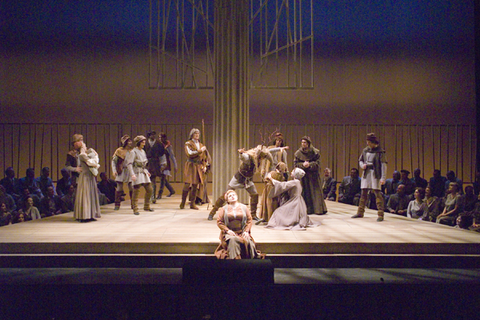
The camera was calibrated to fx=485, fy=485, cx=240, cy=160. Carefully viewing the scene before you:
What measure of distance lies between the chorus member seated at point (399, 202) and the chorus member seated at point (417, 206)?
258 millimetres

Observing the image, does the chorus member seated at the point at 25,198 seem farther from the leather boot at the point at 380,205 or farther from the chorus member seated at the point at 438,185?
the chorus member seated at the point at 438,185

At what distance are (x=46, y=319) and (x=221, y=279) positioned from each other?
1493mm

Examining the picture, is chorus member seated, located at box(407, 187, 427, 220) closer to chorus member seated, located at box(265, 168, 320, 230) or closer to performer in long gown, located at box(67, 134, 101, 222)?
chorus member seated, located at box(265, 168, 320, 230)

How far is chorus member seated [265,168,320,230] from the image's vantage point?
640 cm

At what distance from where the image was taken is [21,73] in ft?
39.5

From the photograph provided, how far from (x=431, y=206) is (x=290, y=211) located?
8.84 feet

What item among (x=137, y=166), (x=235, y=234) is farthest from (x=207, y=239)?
(x=137, y=166)

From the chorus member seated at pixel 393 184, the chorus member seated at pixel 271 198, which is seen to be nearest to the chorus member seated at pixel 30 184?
the chorus member seated at pixel 271 198

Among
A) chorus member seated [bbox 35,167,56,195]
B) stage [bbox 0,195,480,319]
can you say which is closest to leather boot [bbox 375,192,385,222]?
stage [bbox 0,195,480,319]

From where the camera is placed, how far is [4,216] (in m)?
7.17

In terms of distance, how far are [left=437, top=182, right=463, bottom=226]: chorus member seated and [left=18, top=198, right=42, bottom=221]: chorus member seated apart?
625 centimetres

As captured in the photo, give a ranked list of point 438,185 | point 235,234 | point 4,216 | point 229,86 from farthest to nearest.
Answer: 1. point 438,185
2. point 229,86
3. point 4,216
4. point 235,234

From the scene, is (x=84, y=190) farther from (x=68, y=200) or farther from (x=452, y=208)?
(x=452, y=208)

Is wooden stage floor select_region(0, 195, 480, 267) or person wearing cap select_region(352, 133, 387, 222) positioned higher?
person wearing cap select_region(352, 133, 387, 222)
